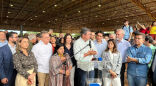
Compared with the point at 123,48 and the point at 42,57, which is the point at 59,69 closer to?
the point at 42,57

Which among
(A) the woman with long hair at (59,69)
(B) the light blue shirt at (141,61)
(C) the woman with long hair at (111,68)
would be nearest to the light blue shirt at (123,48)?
(C) the woman with long hair at (111,68)

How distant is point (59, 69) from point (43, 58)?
405 millimetres

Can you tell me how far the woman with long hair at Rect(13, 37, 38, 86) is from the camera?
7.75ft

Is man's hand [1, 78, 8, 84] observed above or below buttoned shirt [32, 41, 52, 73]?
below

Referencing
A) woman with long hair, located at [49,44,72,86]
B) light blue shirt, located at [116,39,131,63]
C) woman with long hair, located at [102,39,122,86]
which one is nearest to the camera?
woman with long hair, located at [102,39,122,86]

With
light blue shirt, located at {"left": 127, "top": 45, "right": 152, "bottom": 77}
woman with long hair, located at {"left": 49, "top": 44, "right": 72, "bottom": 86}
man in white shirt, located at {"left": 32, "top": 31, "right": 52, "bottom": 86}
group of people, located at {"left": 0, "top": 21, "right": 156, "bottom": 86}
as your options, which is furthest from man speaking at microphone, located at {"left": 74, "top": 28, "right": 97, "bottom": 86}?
light blue shirt, located at {"left": 127, "top": 45, "right": 152, "bottom": 77}

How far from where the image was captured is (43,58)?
2.81 m

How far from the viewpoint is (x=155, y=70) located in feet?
6.92

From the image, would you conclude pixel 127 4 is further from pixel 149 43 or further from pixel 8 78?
pixel 8 78

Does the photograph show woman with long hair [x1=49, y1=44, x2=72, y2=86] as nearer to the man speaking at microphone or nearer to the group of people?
the group of people

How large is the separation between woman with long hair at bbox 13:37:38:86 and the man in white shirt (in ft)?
0.79

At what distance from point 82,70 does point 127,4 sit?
408 inches

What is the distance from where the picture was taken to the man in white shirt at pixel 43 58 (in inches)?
110

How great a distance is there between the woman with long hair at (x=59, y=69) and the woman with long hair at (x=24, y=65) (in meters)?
0.35
